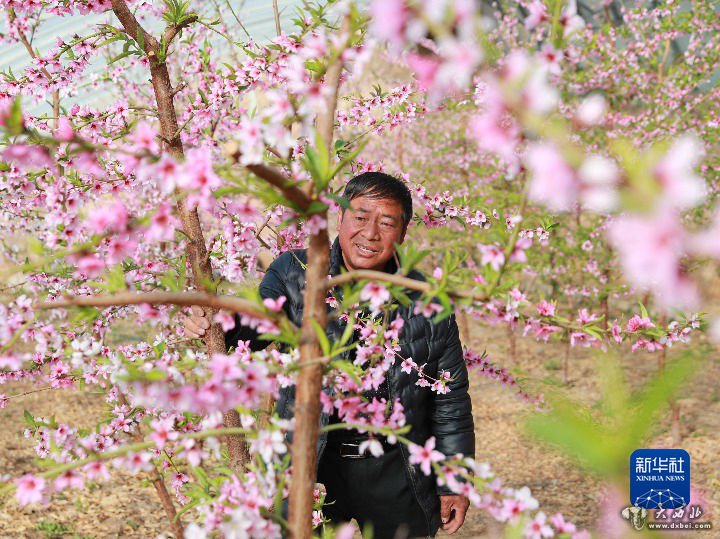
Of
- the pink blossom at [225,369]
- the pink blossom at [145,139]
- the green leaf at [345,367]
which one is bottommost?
the pink blossom at [225,369]

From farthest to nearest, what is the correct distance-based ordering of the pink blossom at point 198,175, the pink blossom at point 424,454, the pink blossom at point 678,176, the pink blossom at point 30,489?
the pink blossom at point 424,454, the pink blossom at point 30,489, the pink blossom at point 198,175, the pink blossom at point 678,176

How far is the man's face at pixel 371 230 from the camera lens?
2469 mm

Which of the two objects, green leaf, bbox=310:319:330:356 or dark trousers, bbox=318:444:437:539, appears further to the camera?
dark trousers, bbox=318:444:437:539

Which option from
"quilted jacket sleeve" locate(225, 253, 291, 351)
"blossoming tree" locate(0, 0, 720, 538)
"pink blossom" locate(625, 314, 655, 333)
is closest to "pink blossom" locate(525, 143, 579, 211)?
"blossoming tree" locate(0, 0, 720, 538)

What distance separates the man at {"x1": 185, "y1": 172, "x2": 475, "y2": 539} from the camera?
2.49m

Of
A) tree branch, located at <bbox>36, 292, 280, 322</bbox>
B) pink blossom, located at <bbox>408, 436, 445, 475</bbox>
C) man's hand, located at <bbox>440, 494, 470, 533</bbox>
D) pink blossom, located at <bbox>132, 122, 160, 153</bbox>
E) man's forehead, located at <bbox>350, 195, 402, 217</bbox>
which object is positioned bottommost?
man's hand, located at <bbox>440, 494, 470, 533</bbox>

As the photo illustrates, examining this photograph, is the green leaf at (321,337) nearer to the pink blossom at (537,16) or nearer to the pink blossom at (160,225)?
the pink blossom at (160,225)

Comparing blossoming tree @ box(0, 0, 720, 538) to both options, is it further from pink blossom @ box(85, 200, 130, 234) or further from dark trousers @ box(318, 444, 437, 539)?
dark trousers @ box(318, 444, 437, 539)

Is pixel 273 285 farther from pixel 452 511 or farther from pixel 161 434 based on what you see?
pixel 161 434

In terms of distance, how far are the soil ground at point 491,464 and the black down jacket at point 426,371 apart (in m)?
0.51

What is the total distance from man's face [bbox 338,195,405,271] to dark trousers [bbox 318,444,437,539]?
802mm

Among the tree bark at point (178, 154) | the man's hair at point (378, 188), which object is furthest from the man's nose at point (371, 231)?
the tree bark at point (178, 154)

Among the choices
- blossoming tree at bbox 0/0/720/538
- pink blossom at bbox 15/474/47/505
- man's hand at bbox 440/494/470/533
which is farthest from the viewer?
man's hand at bbox 440/494/470/533

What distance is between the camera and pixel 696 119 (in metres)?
6.52
